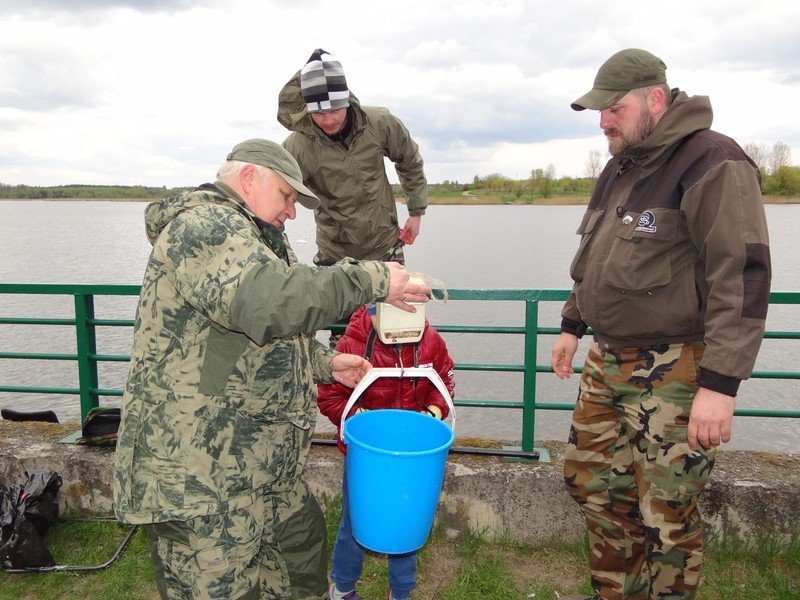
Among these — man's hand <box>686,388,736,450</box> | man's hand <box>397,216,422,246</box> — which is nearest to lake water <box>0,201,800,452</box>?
man's hand <box>397,216,422,246</box>

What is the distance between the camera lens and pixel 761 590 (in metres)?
2.79

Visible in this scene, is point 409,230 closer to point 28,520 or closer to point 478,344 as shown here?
point 28,520

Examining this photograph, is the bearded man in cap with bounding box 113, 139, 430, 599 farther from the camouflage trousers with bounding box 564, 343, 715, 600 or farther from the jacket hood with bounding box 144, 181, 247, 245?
the camouflage trousers with bounding box 564, 343, 715, 600

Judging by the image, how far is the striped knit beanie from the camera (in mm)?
3430

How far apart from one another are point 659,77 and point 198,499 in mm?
2250

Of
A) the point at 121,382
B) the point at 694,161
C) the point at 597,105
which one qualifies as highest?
the point at 597,105

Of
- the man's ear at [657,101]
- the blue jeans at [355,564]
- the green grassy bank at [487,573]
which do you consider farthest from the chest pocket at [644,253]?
the green grassy bank at [487,573]

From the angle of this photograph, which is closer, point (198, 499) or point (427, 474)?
point (198, 499)

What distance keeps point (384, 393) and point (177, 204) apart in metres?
1.25

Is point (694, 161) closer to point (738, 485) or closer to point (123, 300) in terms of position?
point (738, 485)

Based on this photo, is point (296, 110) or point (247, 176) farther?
point (296, 110)

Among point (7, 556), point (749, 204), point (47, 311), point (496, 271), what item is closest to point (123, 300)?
point (47, 311)

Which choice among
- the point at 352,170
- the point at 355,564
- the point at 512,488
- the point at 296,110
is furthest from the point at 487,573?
the point at 296,110

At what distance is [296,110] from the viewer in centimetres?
371
